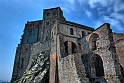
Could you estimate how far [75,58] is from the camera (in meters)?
14.1

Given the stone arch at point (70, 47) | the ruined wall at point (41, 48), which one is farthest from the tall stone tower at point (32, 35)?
the stone arch at point (70, 47)

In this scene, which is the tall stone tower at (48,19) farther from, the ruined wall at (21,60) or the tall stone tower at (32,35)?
the ruined wall at (21,60)

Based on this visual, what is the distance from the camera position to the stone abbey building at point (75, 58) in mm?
14734

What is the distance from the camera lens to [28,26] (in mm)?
42000

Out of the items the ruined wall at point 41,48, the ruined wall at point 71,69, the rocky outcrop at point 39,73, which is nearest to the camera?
the ruined wall at point 71,69

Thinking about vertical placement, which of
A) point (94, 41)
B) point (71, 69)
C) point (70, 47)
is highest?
point (94, 41)

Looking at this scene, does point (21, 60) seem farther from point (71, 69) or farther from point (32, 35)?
point (71, 69)

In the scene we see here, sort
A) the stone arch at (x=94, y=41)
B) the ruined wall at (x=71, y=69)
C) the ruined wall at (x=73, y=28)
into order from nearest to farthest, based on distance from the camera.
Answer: the ruined wall at (x=71, y=69)
the stone arch at (x=94, y=41)
the ruined wall at (x=73, y=28)

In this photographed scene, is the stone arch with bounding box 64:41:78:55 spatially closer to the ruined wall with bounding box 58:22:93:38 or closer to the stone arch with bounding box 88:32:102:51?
the stone arch with bounding box 88:32:102:51

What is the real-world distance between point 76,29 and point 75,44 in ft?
19.4

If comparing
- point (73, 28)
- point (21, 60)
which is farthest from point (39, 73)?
point (73, 28)

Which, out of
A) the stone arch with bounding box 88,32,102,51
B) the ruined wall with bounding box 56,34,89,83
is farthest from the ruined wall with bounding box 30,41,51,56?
the stone arch with bounding box 88,32,102,51

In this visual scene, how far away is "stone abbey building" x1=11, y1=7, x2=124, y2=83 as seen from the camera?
48.3ft

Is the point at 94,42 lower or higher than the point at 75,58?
higher
